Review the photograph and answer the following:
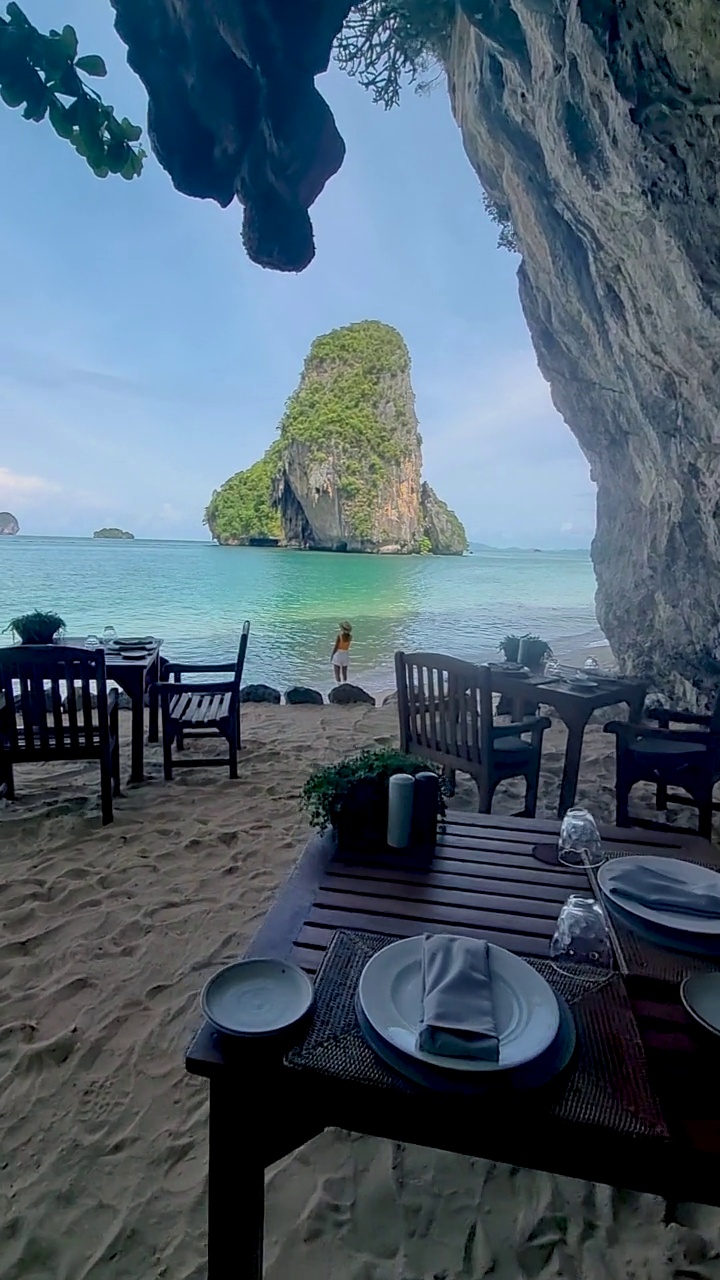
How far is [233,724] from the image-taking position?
3.75 m

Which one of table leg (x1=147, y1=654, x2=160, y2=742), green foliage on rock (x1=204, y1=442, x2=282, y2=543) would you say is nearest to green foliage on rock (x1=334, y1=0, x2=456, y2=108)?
table leg (x1=147, y1=654, x2=160, y2=742)

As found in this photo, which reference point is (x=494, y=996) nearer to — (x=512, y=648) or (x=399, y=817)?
(x=399, y=817)

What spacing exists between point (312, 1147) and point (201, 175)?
7889mm

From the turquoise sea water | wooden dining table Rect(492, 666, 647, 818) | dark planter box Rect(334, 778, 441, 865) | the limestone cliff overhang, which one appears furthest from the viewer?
the turquoise sea water

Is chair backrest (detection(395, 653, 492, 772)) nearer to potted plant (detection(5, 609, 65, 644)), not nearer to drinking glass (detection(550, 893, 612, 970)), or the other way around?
drinking glass (detection(550, 893, 612, 970))

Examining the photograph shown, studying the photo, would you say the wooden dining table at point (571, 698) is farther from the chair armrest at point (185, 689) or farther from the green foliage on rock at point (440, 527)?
the green foliage on rock at point (440, 527)

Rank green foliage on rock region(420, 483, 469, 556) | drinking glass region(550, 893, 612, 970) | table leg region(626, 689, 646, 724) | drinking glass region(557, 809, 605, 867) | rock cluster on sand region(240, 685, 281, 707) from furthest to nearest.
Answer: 1. green foliage on rock region(420, 483, 469, 556)
2. rock cluster on sand region(240, 685, 281, 707)
3. table leg region(626, 689, 646, 724)
4. drinking glass region(557, 809, 605, 867)
5. drinking glass region(550, 893, 612, 970)

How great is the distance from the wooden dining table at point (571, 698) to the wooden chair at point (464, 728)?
0.15 m

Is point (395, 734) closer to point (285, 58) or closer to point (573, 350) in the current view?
point (573, 350)

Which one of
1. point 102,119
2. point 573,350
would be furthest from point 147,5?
point 102,119

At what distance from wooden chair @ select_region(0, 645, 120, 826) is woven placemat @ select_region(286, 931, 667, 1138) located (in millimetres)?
2423

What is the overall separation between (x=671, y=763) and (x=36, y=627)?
3574mm

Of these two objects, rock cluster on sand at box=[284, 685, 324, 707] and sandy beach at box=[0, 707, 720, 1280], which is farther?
rock cluster on sand at box=[284, 685, 324, 707]

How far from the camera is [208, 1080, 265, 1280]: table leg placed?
82cm
